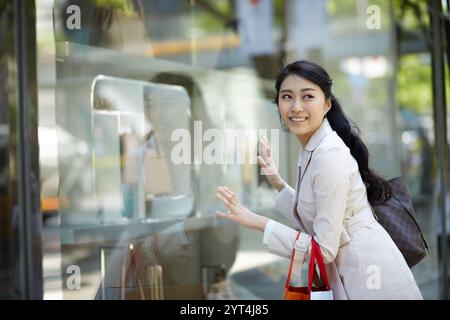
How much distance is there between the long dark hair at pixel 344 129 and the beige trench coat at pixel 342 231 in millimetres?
66

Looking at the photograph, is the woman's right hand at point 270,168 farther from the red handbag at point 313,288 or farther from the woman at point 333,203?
the red handbag at point 313,288

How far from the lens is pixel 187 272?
4.30m

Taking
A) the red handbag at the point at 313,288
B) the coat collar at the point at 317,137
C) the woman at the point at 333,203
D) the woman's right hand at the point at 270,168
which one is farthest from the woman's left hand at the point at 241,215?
the woman's right hand at the point at 270,168

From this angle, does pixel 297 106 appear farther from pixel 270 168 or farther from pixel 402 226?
pixel 402 226

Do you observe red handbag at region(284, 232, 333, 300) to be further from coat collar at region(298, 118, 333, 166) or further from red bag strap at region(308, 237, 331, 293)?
coat collar at region(298, 118, 333, 166)

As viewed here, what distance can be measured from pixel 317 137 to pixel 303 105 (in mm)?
134

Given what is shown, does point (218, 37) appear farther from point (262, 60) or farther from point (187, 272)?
point (187, 272)

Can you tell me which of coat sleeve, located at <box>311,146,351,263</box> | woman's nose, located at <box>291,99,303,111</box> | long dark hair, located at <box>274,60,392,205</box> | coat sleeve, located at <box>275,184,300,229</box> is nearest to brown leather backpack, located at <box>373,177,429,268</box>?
long dark hair, located at <box>274,60,392,205</box>

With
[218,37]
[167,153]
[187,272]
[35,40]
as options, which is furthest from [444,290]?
[35,40]

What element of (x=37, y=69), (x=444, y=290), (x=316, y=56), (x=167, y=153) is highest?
(x=316, y=56)

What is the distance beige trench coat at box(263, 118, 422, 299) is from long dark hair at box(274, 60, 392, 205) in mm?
66

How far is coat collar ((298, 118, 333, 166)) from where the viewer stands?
2.51 metres

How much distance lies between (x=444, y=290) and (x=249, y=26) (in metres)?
3.53
